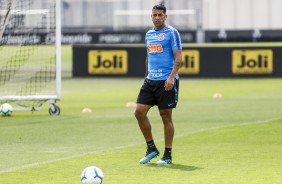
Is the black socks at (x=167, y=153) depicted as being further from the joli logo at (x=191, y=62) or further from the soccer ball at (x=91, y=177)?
the joli logo at (x=191, y=62)

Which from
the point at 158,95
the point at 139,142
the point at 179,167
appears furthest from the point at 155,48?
the point at 139,142

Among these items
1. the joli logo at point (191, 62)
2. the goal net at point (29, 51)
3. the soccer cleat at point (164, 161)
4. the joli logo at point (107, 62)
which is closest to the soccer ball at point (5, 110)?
the goal net at point (29, 51)

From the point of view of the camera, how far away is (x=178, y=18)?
57.6 m

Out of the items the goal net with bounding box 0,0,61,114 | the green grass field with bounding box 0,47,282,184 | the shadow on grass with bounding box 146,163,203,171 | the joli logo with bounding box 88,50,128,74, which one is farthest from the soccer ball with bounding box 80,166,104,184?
the joli logo with bounding box 88,50,128,74

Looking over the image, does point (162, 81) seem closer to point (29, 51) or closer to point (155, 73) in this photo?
point (155, 73)

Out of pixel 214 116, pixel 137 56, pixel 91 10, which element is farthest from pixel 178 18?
pixel 214 116

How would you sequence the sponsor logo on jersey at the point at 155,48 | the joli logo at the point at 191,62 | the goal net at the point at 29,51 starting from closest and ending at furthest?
1. the sponsor logo on jersey at the point at 155,48
2. the goal net at the point at 29,51
3. the joli logo at the point at 191,62

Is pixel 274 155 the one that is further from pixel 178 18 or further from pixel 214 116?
pixel 178 18

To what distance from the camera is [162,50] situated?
573 inches

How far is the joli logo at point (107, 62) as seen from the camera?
40.3 meters

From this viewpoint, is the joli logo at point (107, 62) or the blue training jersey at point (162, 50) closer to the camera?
the blue training jersey at point (162, 50)

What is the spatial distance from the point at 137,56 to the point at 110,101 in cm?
1201

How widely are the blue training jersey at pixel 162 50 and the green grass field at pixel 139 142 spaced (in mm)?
1290

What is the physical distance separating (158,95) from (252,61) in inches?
993
